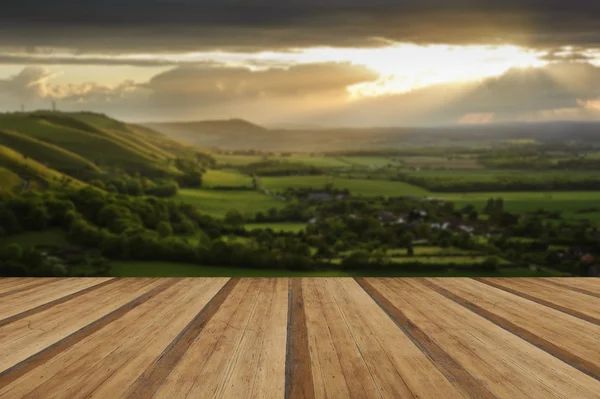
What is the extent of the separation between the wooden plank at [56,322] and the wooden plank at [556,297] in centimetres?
275

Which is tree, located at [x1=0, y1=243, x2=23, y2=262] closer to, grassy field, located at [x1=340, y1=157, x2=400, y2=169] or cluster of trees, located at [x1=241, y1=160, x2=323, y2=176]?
cluster of trees, located at [x1=241, y1=160, x2=323, y2=176]

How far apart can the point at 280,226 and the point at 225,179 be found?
163 centimetres

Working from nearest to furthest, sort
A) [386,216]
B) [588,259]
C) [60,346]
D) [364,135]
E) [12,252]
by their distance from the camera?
[60,346], [12,252], [588,259], [386,216], [364,135]

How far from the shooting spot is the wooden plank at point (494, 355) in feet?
7.07

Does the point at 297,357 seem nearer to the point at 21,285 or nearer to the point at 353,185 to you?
the point at 21,285

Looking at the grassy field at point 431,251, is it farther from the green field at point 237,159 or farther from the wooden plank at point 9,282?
the wooden plank at point 9,282

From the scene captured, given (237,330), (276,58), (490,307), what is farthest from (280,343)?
(276,58)

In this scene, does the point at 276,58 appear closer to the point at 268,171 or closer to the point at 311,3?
the point at 311,3

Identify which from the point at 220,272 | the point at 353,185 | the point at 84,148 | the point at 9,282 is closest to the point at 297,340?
the point at 9,282

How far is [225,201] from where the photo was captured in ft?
33.1

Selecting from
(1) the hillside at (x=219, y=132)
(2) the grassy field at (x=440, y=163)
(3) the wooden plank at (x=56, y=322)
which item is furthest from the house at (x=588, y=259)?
(3) the wooden plank at (x=56, y=322)

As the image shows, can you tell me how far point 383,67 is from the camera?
8.97 metres

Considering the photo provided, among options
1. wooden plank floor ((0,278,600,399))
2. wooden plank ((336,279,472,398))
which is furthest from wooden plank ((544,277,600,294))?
wooden plank ((336,279,472,398))

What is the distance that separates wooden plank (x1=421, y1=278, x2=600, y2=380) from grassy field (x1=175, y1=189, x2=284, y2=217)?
236 inches
